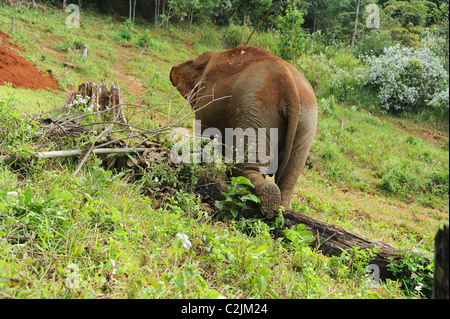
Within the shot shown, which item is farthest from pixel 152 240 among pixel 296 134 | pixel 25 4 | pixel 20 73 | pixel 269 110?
pixel 25 4

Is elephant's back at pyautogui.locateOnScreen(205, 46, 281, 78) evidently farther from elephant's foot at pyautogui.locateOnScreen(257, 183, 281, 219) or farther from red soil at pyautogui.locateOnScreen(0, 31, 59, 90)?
red soil at pyautogui.locateOnScreen(0, 31, 59, 90)

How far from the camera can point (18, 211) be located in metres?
3.02

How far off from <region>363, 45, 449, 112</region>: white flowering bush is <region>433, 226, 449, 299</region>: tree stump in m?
13.5

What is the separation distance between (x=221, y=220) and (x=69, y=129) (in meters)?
2.30

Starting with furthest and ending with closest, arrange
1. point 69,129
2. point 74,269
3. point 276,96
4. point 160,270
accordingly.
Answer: point 69,129 < point 276,96 < point 160,270 < point 74,269

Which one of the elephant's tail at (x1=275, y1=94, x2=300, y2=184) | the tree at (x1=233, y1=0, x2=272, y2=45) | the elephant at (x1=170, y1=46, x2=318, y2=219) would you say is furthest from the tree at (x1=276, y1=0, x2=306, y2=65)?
the elephant's tail at (x1=275, y1=94, x2=300, y2=184)

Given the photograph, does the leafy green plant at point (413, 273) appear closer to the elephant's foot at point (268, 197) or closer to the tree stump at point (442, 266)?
the elephant's foot at point (268, 197)

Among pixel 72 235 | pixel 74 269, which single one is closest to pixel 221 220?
pixel 72 235

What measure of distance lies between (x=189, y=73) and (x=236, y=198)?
11.3 feet

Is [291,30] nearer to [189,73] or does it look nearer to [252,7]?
[189,73]

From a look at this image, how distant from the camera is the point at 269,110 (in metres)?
4.68

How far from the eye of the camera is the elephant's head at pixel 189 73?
6.87 metres

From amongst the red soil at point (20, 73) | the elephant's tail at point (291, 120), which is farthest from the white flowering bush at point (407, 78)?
the red soil at point (20, 73)

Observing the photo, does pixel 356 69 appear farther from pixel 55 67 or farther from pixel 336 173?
pixel 55 67
